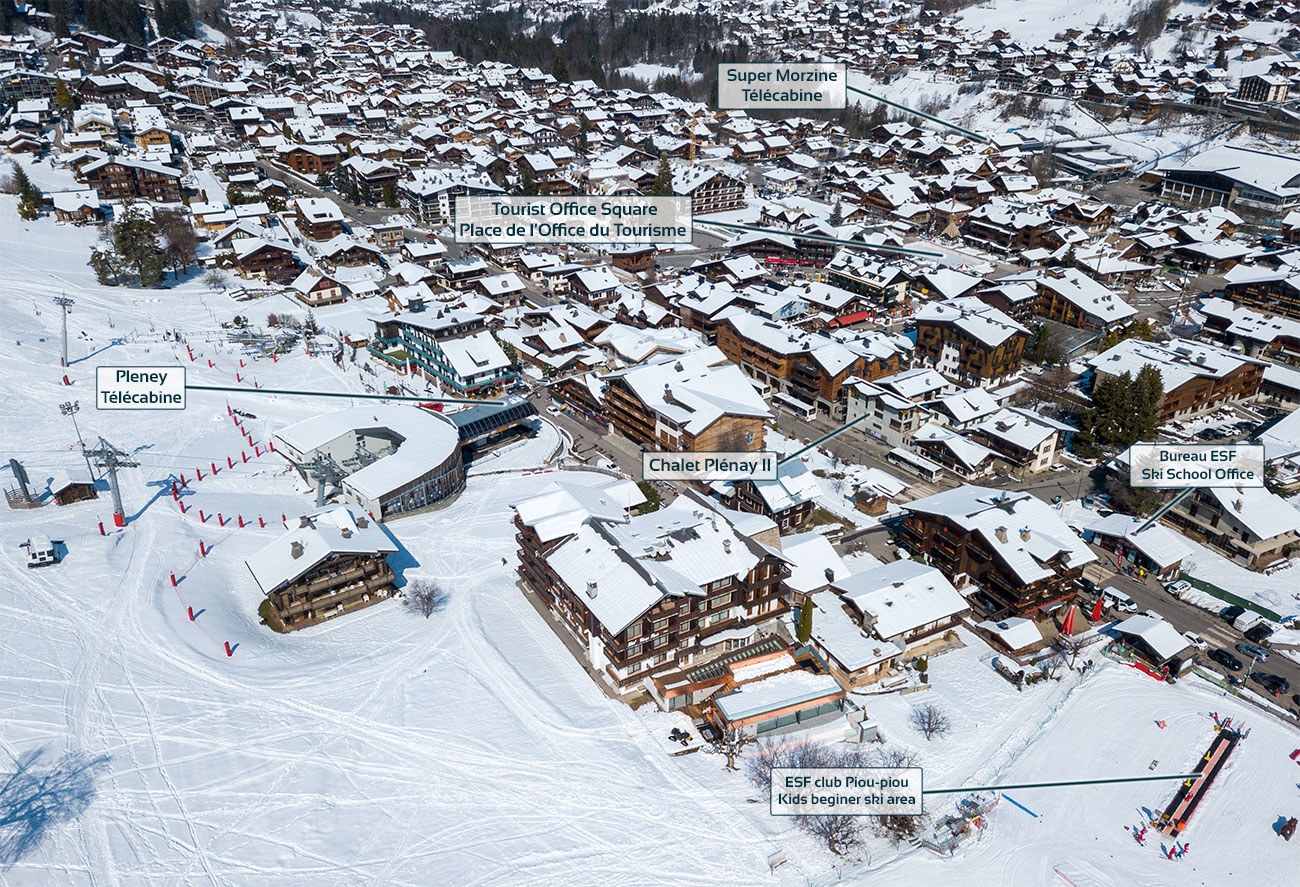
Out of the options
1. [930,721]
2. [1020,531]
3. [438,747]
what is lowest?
[930,721]

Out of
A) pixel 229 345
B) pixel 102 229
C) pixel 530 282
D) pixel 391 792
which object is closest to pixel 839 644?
pixel 391 792

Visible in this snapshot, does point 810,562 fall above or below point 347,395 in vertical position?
below

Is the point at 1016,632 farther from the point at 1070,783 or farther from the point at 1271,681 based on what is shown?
the point at 1271,681

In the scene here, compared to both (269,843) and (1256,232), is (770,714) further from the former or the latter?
(1256,232)

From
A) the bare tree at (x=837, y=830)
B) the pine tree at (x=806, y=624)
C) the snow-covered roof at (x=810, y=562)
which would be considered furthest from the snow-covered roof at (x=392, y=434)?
the bare tree at (x=837, y=830)

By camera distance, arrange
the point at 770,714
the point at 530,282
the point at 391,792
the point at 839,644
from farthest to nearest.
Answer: the point at 530,282, the point at 839,644, the point at 770,714, the point at 391,792

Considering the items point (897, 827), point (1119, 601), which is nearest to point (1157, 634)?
point (1119, 601)

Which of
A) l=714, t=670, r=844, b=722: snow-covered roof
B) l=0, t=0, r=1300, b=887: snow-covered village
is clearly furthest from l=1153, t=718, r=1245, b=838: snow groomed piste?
l=714, t=670, r=844, b=722: snow-covered roof
